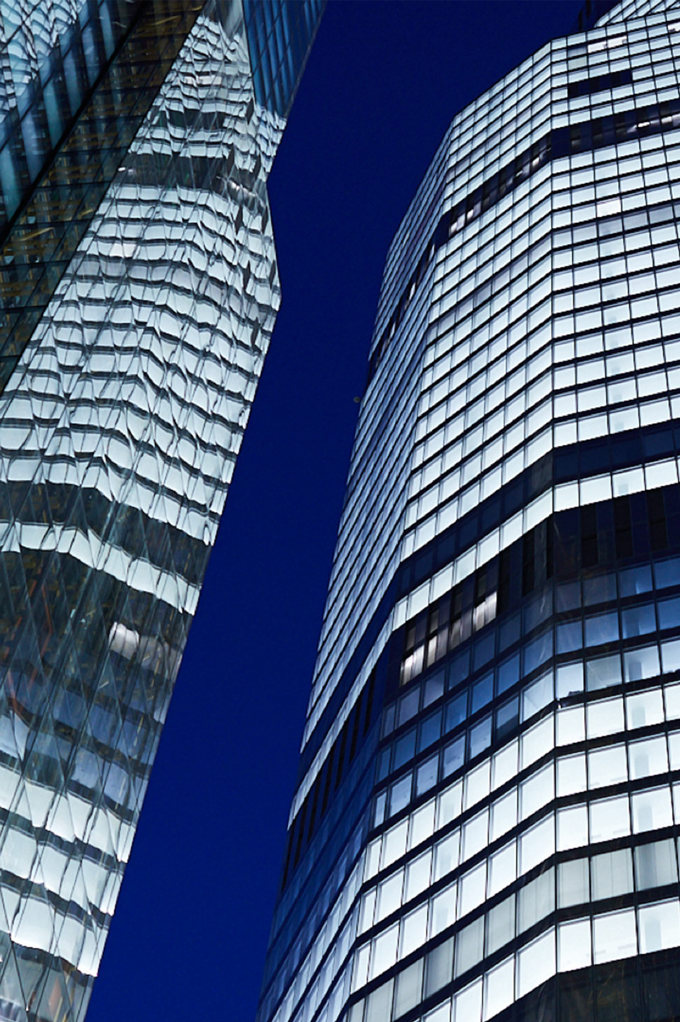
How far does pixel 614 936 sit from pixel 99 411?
79.7 ft

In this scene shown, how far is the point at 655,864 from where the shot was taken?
44906 millimetres

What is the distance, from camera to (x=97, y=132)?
167 ft

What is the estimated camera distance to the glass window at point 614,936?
4253 centimetres

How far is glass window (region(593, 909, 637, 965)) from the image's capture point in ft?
140

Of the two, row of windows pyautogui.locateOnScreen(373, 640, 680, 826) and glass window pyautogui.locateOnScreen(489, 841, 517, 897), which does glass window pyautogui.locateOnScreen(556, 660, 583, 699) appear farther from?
glass window pyautogui.locateOnScreen(489, 841, 517, 897)

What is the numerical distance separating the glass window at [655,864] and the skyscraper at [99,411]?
1702cm

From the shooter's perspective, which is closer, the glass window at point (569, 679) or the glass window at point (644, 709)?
the glass window at point (644, 709)

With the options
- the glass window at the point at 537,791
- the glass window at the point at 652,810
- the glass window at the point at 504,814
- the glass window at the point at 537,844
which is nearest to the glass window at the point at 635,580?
the glass window at the point at 537,791

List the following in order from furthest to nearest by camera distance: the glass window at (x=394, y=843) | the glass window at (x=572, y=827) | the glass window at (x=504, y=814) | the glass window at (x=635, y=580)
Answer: the glass window at (x=635, y=580), the glass window at (x=394, y=843), the glass window at (x=504, y=814), the glass window at (x=572, y=827)

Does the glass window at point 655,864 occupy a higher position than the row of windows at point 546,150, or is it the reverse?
the row of windows at point 546,150

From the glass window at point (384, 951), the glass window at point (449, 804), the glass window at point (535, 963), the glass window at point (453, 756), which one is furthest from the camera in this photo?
the glass window at point (453, 756)

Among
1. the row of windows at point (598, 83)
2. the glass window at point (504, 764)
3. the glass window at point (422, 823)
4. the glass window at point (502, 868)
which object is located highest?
the row of windows at point (598, 83)

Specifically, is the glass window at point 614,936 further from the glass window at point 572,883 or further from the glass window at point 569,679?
the glass window at point 569,679

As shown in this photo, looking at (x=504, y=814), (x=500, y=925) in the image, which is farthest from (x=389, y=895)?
(x=500, y=925)
